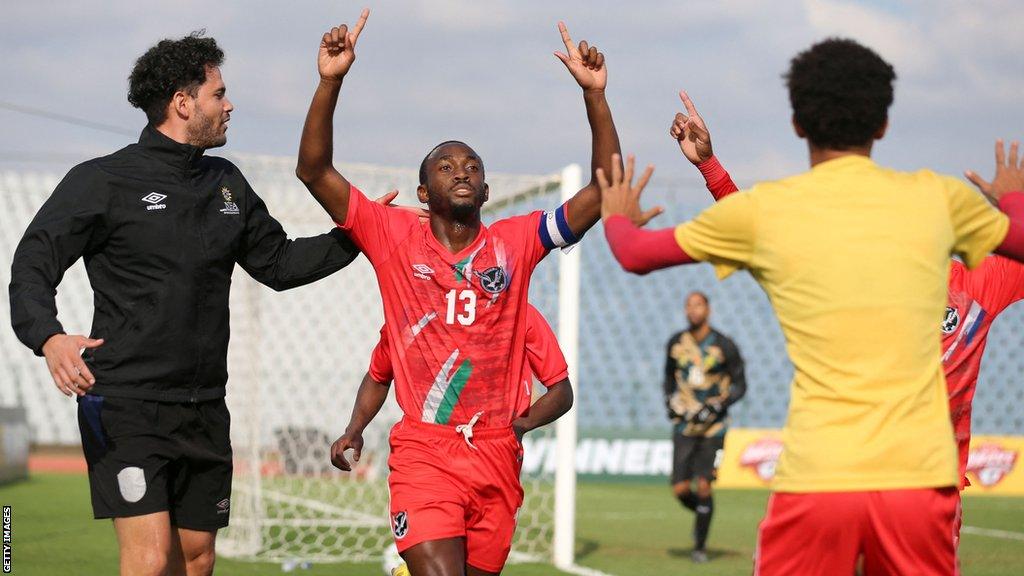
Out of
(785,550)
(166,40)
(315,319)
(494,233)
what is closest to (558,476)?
(315,319)

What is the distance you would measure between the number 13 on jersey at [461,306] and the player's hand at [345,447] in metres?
0.72

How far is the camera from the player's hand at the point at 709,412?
12.1 m

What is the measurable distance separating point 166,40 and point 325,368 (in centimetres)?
987

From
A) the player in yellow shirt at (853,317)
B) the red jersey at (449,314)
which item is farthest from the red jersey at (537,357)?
the player in yellow shirt at (853,317)

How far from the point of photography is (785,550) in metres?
3.65

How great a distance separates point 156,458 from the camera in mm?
5051

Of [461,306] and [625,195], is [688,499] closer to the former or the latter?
[461,306]

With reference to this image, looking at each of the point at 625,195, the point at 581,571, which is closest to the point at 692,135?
the point at 625,195

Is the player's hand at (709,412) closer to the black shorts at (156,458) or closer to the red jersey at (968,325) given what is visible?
the red jersey at (968,325)

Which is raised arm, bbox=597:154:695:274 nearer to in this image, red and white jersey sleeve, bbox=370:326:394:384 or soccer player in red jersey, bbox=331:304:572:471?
soccer player in red jersey, bbox=331:304:572:471

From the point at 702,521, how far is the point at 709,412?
3.26 feet

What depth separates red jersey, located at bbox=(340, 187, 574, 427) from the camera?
5406 mm

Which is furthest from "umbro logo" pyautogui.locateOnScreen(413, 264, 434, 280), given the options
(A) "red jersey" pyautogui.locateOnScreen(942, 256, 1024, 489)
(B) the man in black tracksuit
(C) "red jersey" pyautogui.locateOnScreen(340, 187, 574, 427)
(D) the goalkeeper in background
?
(D) the goalkeeper in background

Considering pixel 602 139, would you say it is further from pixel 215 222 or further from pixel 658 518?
pixel 658 518
